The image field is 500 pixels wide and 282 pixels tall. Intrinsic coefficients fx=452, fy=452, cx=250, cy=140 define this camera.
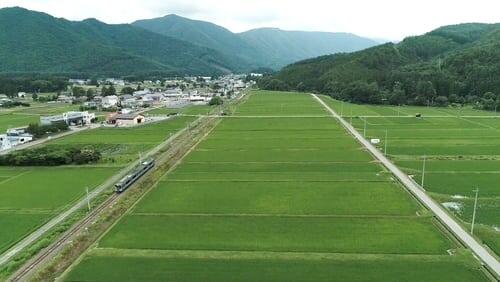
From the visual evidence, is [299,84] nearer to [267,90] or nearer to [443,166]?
[267,90]

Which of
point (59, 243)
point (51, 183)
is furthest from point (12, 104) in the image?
point (59, 243)

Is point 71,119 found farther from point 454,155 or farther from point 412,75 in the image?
point 412,75

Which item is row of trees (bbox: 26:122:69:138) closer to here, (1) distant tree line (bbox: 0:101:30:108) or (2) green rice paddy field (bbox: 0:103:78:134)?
(2) green rice paddy field (bbox: 0:103:78:134)

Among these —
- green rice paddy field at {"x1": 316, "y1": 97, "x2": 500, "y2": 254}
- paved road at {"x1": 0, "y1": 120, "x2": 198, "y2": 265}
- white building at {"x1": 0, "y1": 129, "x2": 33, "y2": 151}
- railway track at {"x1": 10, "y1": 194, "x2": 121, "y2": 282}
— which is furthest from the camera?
white building at {"x1": 0, "y1": 129, "x2": 33, "y2": 151}

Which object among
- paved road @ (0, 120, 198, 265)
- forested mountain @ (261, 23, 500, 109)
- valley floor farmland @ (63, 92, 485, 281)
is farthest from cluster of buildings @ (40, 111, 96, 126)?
forested mountain @ (261, 23, 500, 109)

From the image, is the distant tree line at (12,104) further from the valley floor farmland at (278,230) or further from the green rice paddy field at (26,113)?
the valley floor farmland at (278,230)

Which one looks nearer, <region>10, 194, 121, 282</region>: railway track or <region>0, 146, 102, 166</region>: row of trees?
<region>10, 194, 121, 282</region>: railway track

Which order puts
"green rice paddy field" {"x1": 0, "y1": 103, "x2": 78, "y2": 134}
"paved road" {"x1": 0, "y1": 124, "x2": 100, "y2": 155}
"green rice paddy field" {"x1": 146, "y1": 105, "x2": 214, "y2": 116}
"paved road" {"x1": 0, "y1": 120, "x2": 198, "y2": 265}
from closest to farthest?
"paved road" {"x1": 0, "y1": 120, "x2": 198, "y2": 265}
"paved road" {"x1": 0, "y1": 124, "x2": 100, "y2": 155}
"green rice paddy field" {"x1": 0, "y1": 103, "x2": 78, "y2": 134}
"green rice paddy field" {"x1": 146, "y1": 105, "x2": 214, "y2": 116}
